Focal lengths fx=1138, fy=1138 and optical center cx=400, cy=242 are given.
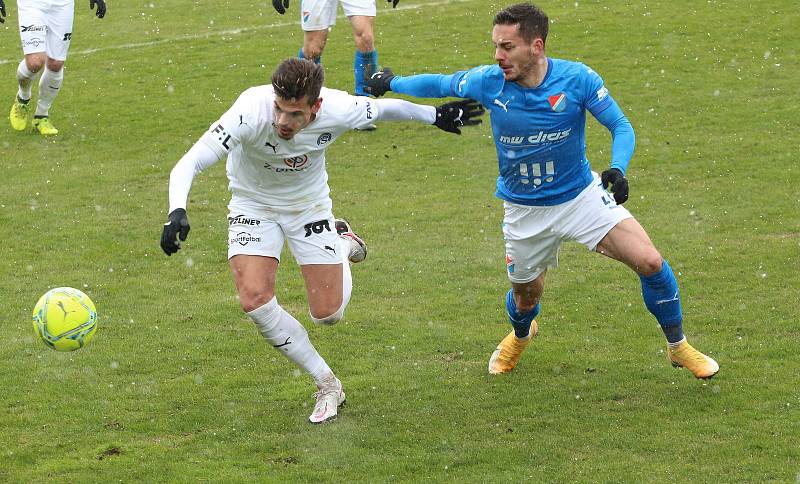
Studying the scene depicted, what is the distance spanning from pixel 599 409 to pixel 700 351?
49.6 inches

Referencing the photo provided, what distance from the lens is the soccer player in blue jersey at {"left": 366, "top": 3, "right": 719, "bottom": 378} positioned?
7.50m

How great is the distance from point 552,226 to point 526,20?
139 cm

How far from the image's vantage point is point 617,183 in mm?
6918

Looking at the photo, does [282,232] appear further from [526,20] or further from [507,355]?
[526,20]

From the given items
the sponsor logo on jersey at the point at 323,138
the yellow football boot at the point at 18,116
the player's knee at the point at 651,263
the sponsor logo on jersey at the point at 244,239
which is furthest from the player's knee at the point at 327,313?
the yellow football boot at the point at 18,116

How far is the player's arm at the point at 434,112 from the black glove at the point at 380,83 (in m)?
0.22

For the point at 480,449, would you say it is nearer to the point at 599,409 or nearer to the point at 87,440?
the point at 599,409

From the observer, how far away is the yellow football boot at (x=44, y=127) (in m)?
15.7

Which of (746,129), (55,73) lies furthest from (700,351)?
(55,73)

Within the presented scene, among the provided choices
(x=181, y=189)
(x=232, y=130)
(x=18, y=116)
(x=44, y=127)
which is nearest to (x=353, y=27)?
(x=44, y=127)

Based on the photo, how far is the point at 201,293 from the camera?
33.8 ft

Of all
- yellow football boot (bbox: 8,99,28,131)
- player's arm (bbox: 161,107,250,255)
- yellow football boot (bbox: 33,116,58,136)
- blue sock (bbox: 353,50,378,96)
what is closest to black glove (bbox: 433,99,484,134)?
player's arm (bbox: 161,107,250,255)

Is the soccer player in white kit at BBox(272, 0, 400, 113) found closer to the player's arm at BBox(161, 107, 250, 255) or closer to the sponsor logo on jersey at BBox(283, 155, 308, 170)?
the sponsor logo on jersey at BBox(283, 155, 308, 170)

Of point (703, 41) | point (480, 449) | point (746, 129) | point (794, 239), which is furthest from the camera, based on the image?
point (703, 41)
